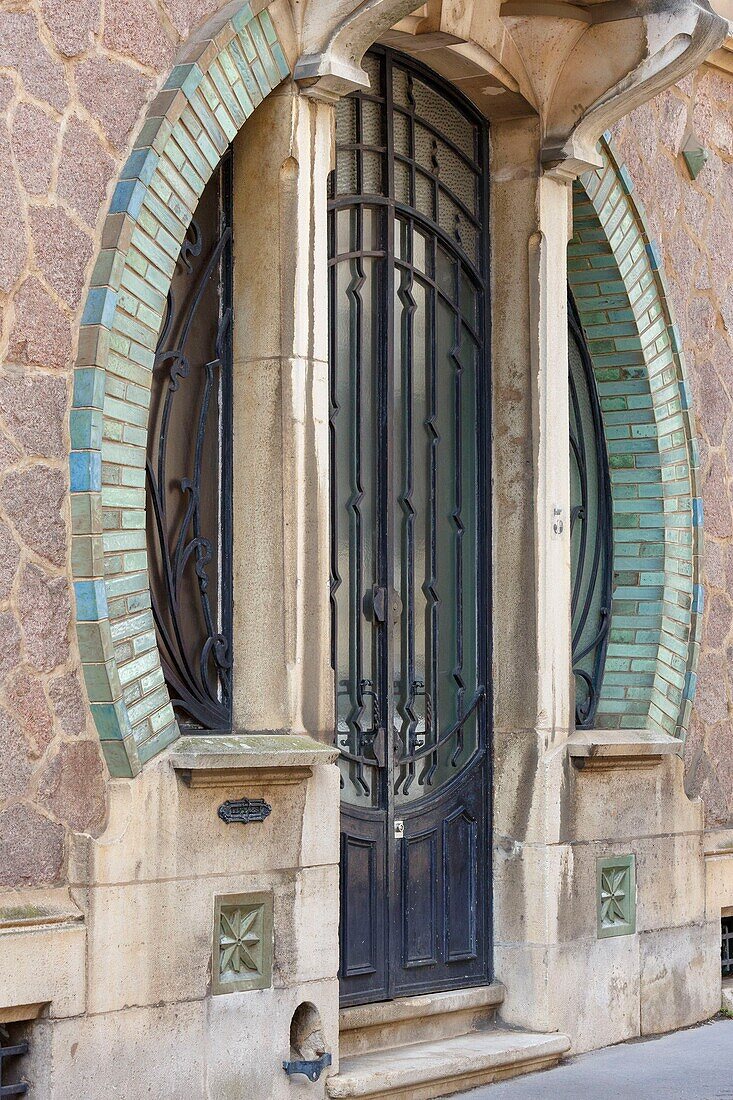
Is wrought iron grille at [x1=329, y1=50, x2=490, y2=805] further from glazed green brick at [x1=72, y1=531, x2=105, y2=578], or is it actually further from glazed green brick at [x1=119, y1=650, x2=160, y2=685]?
glazed green brick at [x1=72, y1=531, x2=105, y2=578]

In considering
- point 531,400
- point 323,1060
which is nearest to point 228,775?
point 323,1060

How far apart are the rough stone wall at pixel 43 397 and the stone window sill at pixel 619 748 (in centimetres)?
276

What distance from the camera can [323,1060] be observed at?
591 centimetres

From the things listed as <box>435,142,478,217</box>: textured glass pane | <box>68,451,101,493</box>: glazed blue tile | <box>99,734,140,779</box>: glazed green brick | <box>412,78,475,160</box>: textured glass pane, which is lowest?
<box>99,734,140,779</box>: glazed green brick

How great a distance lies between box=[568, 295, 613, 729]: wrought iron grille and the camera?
8344 mm

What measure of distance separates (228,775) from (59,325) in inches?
59.0

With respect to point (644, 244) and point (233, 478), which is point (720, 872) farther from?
point (233, 478)

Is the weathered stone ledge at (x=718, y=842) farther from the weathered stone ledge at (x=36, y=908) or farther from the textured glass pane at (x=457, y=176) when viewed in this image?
the weathered stone ledge at (x=36, y=908)

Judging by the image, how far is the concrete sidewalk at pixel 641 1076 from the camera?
6.63 m

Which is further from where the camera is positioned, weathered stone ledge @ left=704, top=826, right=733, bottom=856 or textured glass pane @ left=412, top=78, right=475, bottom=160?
weathered stone ledge @ left=704, top=826, right=733, bottom=856

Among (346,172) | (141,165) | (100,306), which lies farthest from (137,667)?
(346,172)

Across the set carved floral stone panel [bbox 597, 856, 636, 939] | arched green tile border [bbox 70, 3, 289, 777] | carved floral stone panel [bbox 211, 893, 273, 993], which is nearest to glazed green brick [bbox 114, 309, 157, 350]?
arched green tile border [bbox 70, 3, 289, 777]

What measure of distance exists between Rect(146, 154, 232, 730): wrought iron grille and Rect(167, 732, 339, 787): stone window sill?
28 centimetres

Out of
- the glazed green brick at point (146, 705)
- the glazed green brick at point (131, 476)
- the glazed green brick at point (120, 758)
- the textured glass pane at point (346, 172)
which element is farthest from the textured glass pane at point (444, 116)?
the glazed green brick at point (120, 758)
